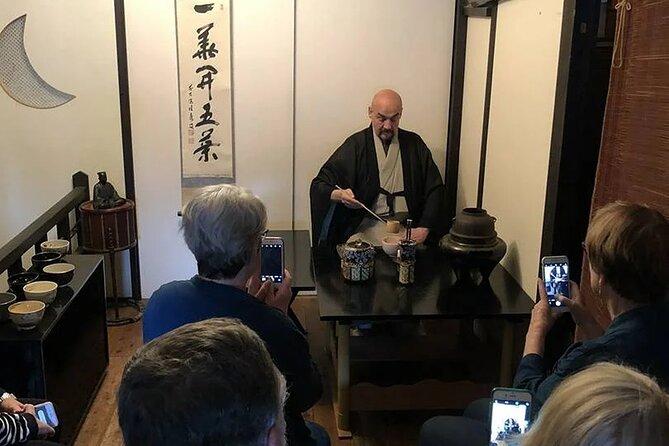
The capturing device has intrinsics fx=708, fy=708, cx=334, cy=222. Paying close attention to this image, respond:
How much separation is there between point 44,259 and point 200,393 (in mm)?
2159

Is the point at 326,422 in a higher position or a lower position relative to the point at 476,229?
lower

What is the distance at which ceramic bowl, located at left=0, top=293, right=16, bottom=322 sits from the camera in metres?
2.31

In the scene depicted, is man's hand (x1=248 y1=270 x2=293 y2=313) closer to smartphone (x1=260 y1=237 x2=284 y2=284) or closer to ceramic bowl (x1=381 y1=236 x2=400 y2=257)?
smartphone (x1=260 y1=237 x2=284 y2=284)

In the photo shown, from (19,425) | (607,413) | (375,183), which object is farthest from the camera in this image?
(375,183)

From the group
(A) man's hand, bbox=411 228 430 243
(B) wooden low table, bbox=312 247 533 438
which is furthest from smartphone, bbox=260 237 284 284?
(A) man's hand, bbox=411 228 430 243

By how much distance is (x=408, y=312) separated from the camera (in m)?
2.50

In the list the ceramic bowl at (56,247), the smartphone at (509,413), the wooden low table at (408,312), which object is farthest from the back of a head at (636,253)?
the ceramic bowl at (56,247)

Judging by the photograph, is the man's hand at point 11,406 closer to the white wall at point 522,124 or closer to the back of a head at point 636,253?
the back of a head at point 636,253

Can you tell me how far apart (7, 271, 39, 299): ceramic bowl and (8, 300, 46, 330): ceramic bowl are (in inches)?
6.6

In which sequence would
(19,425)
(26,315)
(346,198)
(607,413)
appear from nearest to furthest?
1. (607,413)
2. (19,425)
3. (26,315)
4. (346,198)

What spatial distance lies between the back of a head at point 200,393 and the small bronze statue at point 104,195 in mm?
2763

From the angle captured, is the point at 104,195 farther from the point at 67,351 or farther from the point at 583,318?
the point at 583,318

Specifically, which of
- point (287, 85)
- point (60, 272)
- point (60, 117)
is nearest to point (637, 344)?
point (60, 272)

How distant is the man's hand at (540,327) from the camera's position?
1839 millimetres
